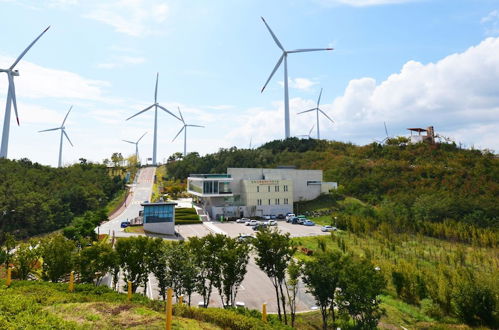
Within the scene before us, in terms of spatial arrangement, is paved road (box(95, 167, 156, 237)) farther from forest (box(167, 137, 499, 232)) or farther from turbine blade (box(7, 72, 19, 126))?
turbine blade (box(7, 72, 19, 126))

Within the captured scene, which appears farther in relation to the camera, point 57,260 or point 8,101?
point 8,101

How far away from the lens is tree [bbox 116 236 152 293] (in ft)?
51.4

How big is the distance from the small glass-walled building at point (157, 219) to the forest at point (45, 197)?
5.11 metres

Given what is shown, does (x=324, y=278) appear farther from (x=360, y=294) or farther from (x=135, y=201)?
(x=135, y=201)

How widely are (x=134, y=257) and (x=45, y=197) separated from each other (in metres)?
42.9

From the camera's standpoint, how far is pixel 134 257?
15664 millimetres

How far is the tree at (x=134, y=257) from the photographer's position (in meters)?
15.7

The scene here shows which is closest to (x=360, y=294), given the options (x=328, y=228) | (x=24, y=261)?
(x=24, y=261)

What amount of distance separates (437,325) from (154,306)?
50.0 ft

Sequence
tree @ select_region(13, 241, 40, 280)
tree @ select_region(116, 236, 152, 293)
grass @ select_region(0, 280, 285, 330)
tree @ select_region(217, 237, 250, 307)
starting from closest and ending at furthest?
grass @ select_region(0, 280, 285, 330), tree @ select_region(217, 237, 250, 307), tree @ select_region(116, 236, 152, 293), tree @ select_region(13, 241, 40, 280)

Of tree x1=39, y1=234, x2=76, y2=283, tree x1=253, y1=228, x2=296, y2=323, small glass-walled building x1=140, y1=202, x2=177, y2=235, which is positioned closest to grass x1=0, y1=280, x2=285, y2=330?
tree x1=39, y1=234, x2=76, y2=283

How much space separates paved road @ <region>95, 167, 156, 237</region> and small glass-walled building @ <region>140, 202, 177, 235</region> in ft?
9.53

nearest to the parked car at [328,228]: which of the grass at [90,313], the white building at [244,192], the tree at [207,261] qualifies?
the white building at [244,192]

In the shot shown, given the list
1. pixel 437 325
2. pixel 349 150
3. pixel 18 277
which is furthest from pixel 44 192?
pixel 349 150
